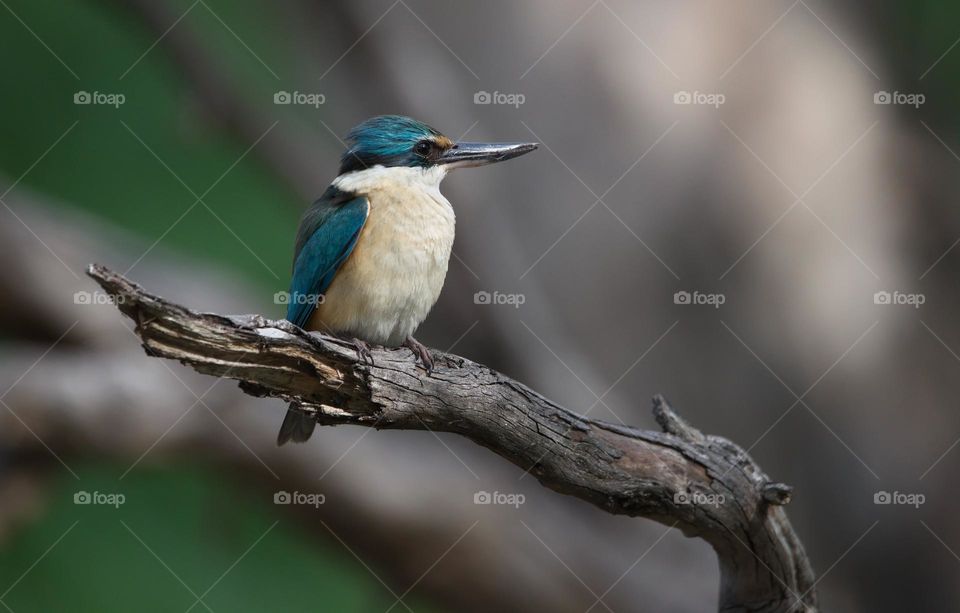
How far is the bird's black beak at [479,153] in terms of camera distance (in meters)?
3.71

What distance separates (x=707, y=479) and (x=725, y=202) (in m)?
2.78

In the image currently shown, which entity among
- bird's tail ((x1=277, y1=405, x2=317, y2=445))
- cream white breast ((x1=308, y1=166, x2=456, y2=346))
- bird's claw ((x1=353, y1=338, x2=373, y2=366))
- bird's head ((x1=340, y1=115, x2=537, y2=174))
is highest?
bird's head ((x1=340, y1=115, x2=537, y2=174))

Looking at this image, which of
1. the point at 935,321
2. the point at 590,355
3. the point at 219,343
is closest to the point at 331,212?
the point at 219,343

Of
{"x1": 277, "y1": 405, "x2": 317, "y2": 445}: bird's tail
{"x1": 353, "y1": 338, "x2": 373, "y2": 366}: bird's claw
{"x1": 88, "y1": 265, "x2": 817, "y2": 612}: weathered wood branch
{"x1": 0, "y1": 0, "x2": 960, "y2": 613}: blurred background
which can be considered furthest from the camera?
{"x1": 0, "y1": 0, "x2": 960, "y2": 613}: blurred background

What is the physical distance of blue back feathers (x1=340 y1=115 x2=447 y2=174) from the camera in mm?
3760

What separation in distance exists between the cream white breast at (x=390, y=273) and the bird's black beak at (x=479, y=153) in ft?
0.86

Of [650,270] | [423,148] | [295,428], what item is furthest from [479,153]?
[650,270]

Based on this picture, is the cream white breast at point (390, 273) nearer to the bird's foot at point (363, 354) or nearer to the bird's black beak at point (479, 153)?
the bird's black beak at point (479, 153)

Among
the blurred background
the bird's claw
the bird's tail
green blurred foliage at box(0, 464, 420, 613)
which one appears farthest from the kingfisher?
green blurred foliage at box(0, 464, 420, 613)

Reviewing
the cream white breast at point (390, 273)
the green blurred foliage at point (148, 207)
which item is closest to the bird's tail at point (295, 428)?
the cream white breast at point (390, 273)

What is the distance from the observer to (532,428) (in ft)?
9.09

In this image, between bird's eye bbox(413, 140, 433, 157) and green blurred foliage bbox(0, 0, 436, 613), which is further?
green blurred foliage bbox(0, 0, 436, 613)

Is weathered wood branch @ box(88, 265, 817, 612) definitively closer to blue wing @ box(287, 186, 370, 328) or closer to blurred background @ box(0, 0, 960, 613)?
blue wing @ box(287, 186, 370, 328)

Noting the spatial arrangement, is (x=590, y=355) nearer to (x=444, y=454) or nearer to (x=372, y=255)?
→ (x=444, y=454)
